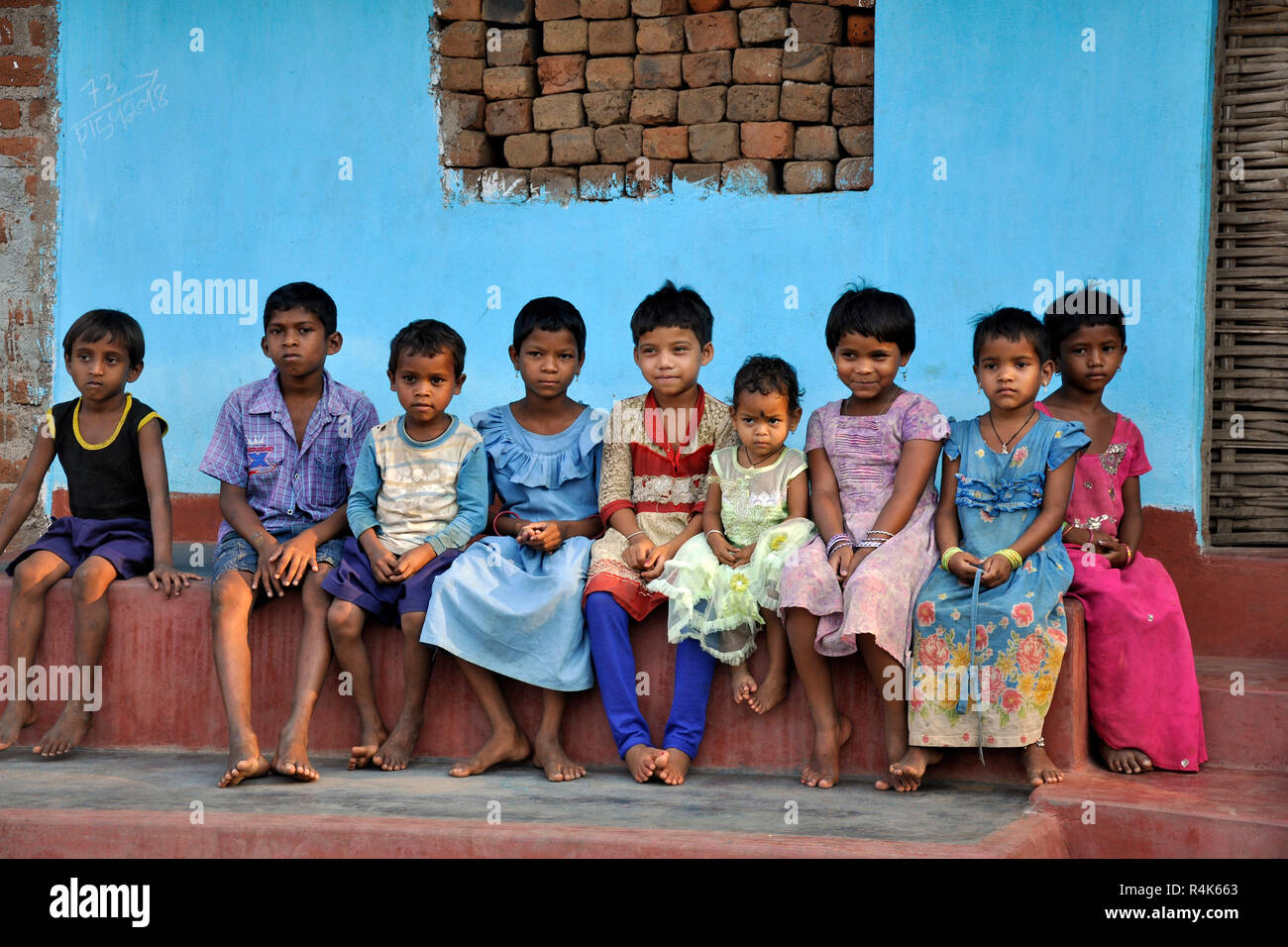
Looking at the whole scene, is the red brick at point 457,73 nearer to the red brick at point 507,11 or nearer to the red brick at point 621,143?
the red brick at point 507,11

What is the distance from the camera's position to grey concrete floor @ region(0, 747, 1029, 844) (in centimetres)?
329

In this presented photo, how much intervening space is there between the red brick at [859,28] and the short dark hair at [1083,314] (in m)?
1.61

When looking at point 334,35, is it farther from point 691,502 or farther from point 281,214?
point 691,502

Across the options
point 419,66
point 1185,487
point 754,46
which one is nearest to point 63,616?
point 419,66

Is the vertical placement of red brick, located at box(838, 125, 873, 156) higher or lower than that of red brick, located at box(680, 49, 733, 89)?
lower

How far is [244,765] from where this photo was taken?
12.1 feet

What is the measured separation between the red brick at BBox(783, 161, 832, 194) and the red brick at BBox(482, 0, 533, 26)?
53.3 inches

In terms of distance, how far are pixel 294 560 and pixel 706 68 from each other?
2716 mm

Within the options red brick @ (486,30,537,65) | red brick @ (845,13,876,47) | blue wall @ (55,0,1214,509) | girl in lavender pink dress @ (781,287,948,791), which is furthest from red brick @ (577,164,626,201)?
girl in lavender pink dress @ (781,287,948,791)

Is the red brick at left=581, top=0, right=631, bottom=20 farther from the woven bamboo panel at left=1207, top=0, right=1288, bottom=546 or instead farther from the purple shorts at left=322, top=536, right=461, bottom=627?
the purple shorts at left=322, top=536, right=461, bottom=627

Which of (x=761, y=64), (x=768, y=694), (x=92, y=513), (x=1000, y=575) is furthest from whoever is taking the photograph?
(x=761, y=64)

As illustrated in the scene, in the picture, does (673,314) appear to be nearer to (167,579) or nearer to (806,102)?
(806,102)

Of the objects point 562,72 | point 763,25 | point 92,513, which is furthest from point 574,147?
point 92,513
